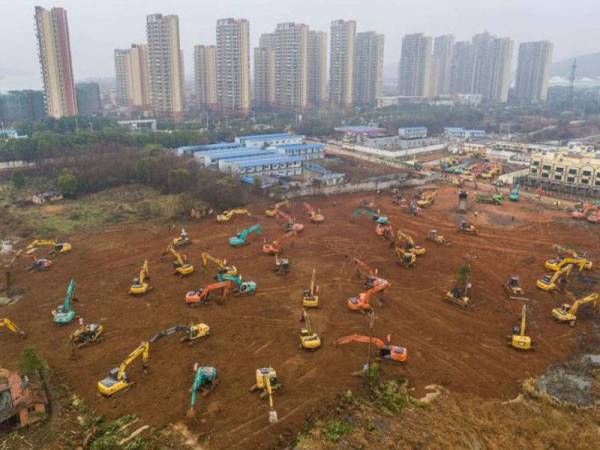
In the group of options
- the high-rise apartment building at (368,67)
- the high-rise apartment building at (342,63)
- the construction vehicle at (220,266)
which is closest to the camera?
the construction vehicle at (220,266)

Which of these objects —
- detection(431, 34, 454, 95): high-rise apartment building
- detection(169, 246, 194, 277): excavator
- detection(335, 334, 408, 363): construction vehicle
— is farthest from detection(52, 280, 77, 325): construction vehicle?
detection(431, 34, 454, 95): high-rise apartment building

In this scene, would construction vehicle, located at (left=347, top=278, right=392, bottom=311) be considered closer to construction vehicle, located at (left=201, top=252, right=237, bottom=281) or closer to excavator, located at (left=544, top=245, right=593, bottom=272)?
construction vehicle, located at (left=201, top=252, right=237, bottom=281)

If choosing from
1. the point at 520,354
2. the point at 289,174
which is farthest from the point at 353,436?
the point at 289,174

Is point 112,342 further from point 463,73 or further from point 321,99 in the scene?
point 463,73

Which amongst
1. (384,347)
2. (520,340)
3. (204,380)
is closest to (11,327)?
(204,380)

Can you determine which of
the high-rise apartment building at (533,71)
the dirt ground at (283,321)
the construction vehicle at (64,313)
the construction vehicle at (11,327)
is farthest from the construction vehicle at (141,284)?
the high-rise apartment building at (533,71)

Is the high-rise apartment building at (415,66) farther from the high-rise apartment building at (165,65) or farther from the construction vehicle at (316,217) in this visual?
the construction vehicle at (316,217)
